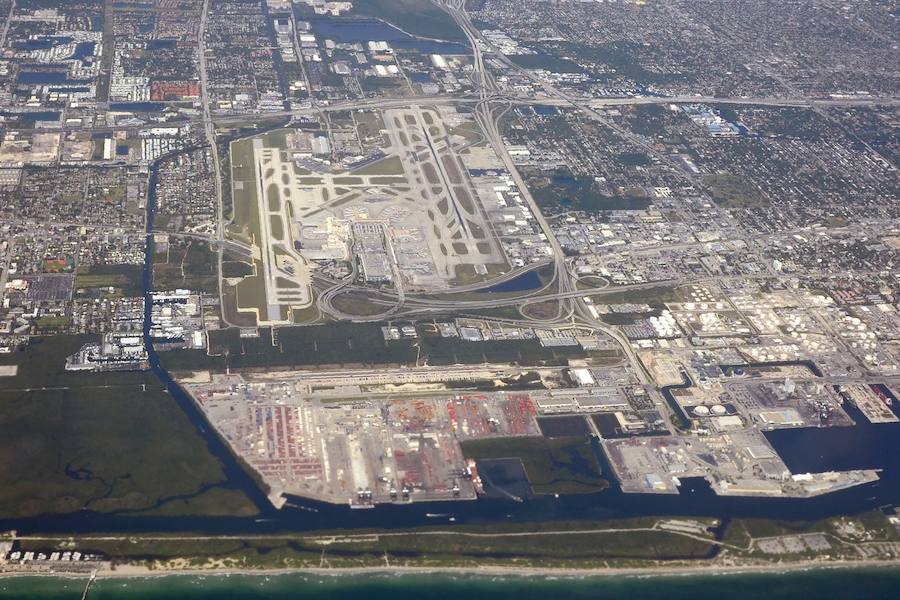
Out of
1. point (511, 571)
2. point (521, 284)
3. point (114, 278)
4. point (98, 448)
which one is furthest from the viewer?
point (521, 284)

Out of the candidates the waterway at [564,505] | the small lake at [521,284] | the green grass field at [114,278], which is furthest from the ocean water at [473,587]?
the small lake at [521,284]

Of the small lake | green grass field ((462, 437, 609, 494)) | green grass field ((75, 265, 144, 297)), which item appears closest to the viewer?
green grass field ((462, 437, 609, 494))

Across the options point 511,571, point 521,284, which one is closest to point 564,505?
point 511,571

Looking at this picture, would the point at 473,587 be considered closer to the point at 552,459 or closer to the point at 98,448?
the point at 552,459

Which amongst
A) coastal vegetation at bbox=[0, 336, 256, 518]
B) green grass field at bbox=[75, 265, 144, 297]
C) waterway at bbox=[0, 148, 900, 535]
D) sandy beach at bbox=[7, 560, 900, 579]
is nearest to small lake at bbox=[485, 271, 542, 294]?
waterway at bbox=[0, 148, 900, 535]

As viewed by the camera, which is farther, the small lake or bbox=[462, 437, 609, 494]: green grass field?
the small lake

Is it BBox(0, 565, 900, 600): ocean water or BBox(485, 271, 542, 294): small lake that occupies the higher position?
BBox(485, 271, 542, 294): small lake

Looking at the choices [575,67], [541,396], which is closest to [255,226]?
[541,396]

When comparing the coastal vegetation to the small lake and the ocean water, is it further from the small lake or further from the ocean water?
the small lake

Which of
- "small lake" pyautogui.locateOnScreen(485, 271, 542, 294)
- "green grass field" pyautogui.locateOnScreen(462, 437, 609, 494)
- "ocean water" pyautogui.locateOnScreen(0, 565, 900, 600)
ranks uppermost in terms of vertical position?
"small lake" pyautogui.locateOnScreen(485, 271, 542, 294)
